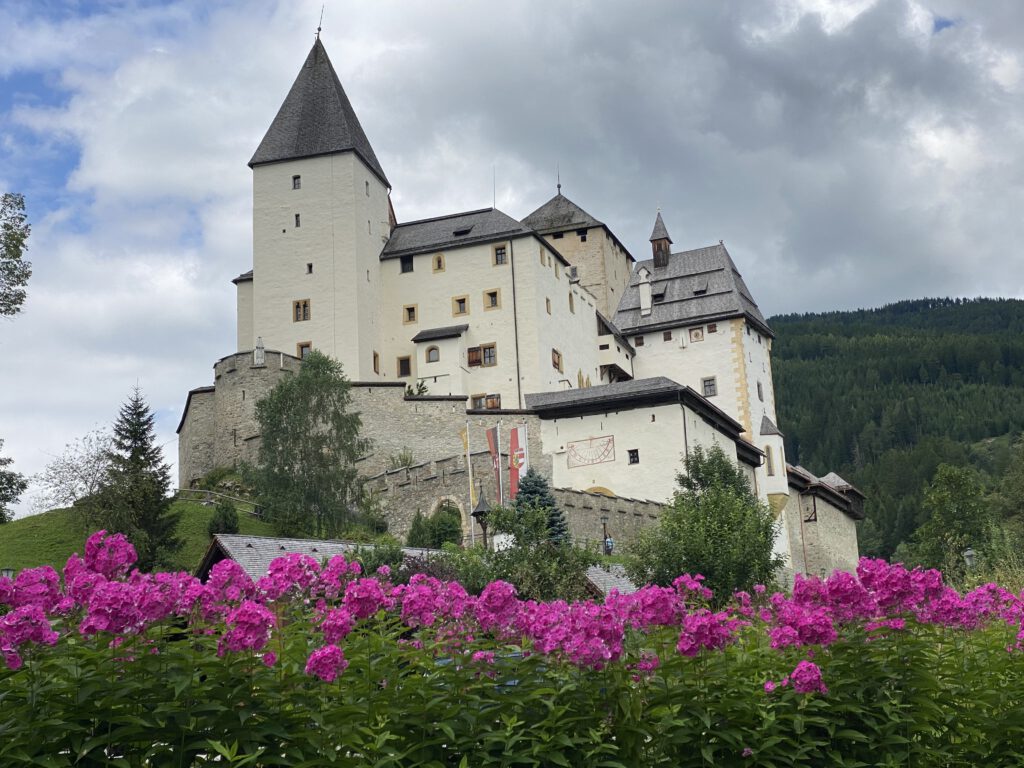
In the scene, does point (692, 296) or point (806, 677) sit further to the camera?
point (692, 296)

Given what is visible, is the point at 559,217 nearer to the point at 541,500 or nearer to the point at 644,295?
the point at 644,295

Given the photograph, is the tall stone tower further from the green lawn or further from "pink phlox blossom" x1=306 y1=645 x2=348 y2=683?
"pink phlox blossom" x1=306 y1=645 x2=348 y2=683

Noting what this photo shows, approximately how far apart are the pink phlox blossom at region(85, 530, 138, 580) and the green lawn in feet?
94.1

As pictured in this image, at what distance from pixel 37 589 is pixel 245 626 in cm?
108

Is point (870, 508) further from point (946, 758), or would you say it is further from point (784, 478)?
point (946, 758)

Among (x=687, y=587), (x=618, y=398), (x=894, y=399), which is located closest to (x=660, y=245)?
(x=618, y=398)

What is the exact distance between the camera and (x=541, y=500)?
127 feet

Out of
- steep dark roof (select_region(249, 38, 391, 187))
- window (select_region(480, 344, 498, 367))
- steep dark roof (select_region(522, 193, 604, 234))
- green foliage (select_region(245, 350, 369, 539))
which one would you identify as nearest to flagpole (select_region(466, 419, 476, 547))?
green foliage (select_region(245, 350, 369, 539))

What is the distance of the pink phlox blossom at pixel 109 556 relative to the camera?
7.50m

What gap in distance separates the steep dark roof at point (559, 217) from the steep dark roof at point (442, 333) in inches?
793

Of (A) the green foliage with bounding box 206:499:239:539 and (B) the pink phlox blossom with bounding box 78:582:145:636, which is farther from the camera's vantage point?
(A) the green foliage with bounding box 206:499:239:539

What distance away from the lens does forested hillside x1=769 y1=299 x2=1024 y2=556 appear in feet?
396

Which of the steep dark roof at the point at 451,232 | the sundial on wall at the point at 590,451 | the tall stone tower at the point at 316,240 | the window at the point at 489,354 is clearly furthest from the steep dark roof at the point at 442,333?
the sundial on wall at the point at 590,451

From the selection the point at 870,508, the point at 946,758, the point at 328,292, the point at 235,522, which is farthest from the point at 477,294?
the point at 870,508
